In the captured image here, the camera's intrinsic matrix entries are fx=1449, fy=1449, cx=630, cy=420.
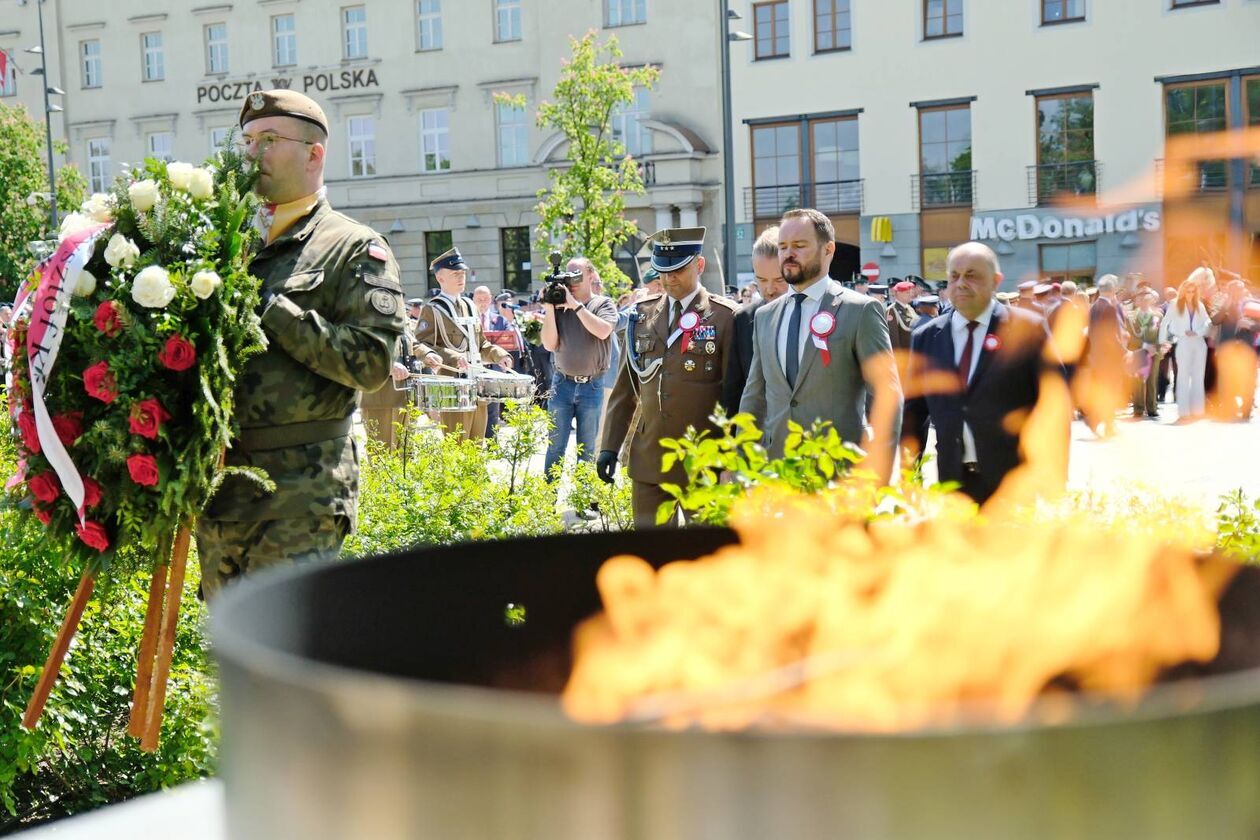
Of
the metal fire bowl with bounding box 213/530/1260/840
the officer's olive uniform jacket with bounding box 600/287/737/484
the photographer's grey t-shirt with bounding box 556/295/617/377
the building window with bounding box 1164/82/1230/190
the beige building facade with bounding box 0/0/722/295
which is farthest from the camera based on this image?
the beige building facade with bounding box 0/0/722/295

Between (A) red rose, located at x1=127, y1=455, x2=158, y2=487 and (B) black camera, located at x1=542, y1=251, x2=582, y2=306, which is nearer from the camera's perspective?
(A) red rose, located at x1=127, y1=455, x2=158, y2=487

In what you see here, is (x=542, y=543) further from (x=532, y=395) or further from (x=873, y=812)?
(x=532, y=395)

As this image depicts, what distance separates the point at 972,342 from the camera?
231 inches

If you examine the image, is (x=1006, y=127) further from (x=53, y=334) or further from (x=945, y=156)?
(x=53, y=334)

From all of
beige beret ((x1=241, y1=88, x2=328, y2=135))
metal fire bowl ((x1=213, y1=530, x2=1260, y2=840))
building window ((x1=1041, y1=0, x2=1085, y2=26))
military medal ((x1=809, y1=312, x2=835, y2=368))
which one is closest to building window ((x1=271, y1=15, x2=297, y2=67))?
building window ((x1=1041, y1=0, x2=1085, y2=26))

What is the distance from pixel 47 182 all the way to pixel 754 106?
19.6 metres

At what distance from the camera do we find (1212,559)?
1975 millimetres

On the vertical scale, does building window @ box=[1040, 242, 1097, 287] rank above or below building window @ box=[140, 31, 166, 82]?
below

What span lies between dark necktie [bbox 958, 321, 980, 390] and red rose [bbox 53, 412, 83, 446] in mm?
3419

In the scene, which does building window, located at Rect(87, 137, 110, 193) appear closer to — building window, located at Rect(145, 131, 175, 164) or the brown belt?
building window, located at Rect(145, 131, 175, 164)

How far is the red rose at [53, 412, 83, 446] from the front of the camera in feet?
12.6

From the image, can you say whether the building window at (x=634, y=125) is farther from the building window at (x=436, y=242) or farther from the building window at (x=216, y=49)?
the building window at (x=216, y=49)

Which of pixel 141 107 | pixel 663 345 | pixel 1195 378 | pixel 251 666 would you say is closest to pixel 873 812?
pixel 251 666

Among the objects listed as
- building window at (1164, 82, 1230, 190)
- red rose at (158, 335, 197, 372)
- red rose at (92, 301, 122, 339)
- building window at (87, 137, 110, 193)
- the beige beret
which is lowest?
red rose at (158, 335, 197, 372)
